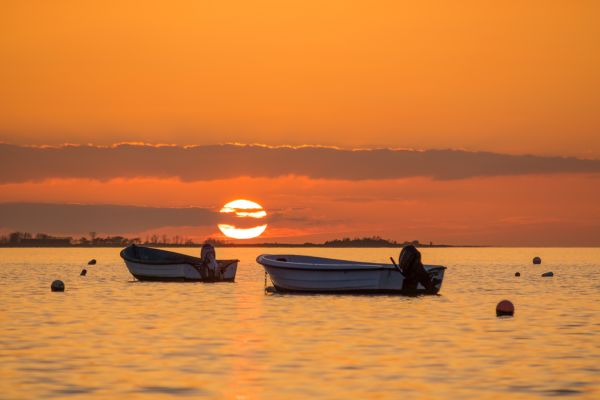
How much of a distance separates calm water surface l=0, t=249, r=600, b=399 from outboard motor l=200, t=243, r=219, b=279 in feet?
55.5

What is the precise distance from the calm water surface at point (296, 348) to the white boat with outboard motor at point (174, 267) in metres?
16.6

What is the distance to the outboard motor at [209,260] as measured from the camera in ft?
252

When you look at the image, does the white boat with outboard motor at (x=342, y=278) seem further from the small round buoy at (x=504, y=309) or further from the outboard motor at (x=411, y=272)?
the small round buoy at (x=504, y=309)

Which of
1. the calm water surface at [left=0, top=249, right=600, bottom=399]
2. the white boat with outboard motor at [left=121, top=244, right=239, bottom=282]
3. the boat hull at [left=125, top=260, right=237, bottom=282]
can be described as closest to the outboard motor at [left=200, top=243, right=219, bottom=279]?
the white boat with outboard motor at [left=121, top=244, right=239, bottom=282]

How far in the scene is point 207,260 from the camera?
77375mm

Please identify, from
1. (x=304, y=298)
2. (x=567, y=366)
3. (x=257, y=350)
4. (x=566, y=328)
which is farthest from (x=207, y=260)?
(x=567, y=366)

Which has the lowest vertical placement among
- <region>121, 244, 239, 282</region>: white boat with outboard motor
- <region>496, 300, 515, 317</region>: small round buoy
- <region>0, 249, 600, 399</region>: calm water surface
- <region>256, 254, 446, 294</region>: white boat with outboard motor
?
<region>0, 249, 600, 399</region>: calm water surface

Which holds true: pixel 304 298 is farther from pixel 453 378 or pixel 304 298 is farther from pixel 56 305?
pixel 453 378

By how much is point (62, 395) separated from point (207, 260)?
175 ft

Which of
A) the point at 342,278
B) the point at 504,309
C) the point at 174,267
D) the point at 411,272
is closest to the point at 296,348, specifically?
the point at 504,309

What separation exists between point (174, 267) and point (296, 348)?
4355 cm

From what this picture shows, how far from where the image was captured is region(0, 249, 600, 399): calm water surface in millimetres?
25578

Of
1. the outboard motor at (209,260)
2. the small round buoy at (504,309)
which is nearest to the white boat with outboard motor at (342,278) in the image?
the small round buoy at (504,309)

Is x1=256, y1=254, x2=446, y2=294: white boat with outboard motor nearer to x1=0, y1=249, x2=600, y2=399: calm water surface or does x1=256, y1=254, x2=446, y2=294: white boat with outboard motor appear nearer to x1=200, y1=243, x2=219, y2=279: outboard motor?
x1=0, y1=249, x2=600, y2=399: calm water surface
